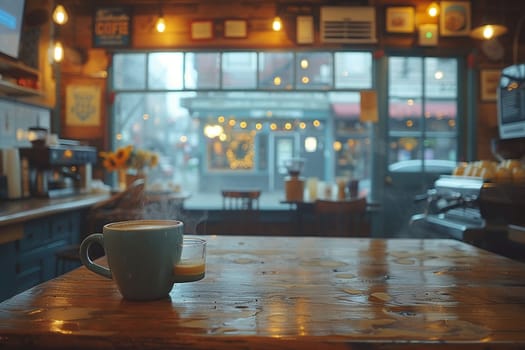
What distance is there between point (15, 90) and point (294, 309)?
3424 mm

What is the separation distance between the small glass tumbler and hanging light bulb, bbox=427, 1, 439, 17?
4.08 metres

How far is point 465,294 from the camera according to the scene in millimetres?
882

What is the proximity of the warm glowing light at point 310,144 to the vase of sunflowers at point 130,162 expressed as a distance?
1896 millimetres

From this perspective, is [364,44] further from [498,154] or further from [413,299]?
[413,299]

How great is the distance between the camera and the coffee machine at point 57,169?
10.3ft

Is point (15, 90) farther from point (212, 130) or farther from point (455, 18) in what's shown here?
point (455, 18)

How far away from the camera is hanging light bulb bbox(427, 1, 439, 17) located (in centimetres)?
410

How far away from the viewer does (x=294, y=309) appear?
78 cm

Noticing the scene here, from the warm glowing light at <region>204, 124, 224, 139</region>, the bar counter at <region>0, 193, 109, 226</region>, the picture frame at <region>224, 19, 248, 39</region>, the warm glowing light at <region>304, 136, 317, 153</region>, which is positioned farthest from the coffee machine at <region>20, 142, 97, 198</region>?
the warm glowing light at <region>304, 136, 317, 153</region>

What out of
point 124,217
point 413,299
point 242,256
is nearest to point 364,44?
point 124,217

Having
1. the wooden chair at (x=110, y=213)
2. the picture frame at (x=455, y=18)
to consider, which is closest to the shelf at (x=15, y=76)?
the wooden chair at (x=110, y=213)

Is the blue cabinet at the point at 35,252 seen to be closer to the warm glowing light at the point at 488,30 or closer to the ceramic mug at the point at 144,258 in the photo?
the ceramic mug at the point at 144,258

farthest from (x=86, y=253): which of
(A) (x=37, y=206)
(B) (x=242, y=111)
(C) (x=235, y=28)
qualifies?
(B) (x=242, y=111)

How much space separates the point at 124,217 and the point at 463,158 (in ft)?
11.4
